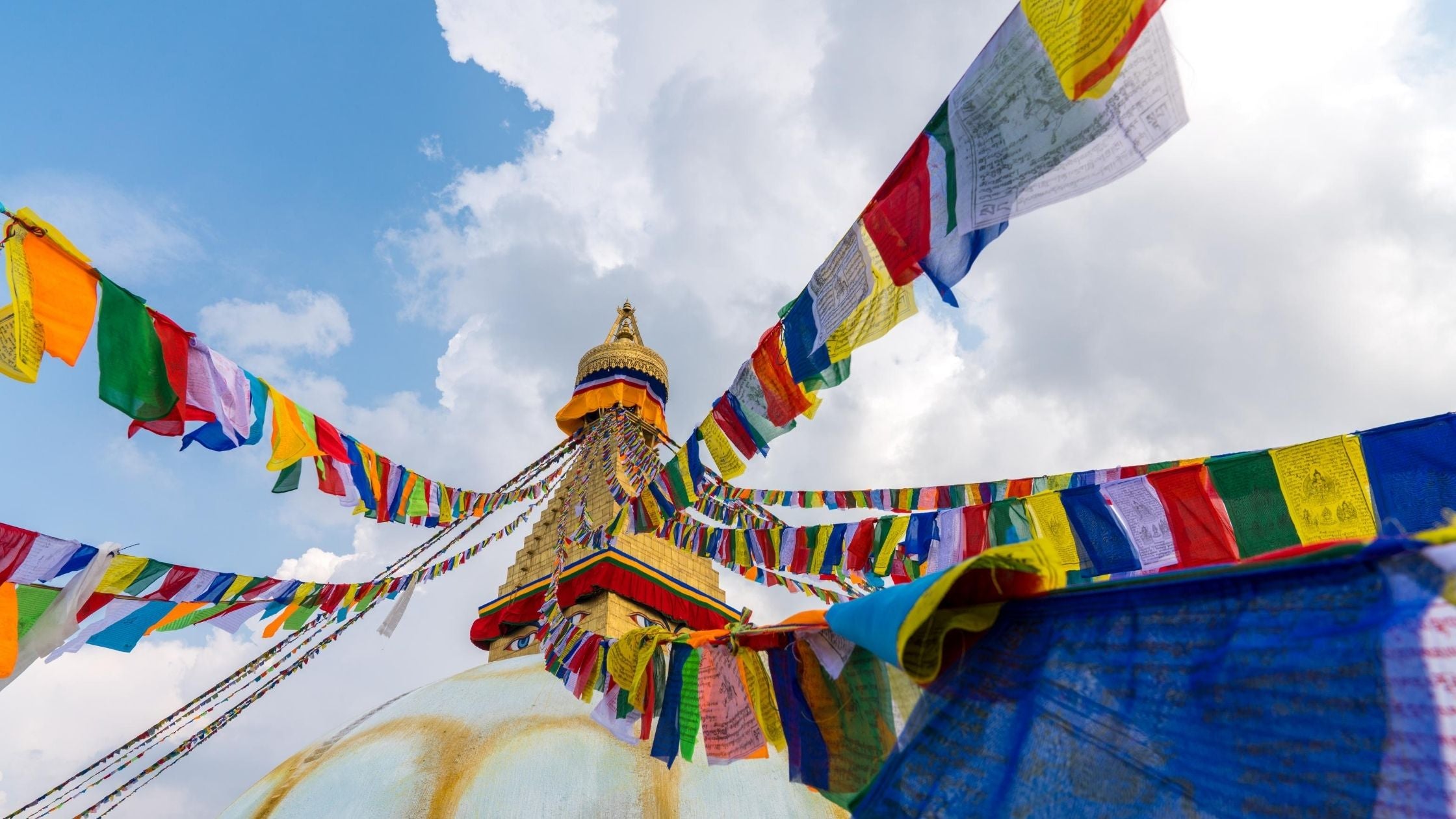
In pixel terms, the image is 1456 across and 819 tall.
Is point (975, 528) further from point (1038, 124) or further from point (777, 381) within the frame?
point (1038, 124)

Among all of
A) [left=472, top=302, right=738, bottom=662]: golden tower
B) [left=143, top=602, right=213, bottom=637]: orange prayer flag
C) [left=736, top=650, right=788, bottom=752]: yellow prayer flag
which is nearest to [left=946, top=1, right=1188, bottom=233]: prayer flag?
[left=736, top=650, right=788, bottom=752]: yellow prayer flag

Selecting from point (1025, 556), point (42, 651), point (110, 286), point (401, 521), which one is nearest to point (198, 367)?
point (110, 286)

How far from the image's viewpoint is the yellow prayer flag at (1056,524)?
4.69 m

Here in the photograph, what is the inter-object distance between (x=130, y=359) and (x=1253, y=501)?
6.24m

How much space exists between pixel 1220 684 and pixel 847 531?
484 centimetres

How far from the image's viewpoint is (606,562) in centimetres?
1064

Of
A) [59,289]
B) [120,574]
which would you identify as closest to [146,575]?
[120,574]

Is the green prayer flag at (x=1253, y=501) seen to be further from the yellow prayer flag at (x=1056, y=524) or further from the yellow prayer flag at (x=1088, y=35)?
the yellow prayer flag at (x=1088, y=35)

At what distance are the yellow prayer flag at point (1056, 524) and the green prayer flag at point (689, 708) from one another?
7.58 feet

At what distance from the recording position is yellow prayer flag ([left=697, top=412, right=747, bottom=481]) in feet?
16.5

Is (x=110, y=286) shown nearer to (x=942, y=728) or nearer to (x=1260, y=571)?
(x=942, y=728)

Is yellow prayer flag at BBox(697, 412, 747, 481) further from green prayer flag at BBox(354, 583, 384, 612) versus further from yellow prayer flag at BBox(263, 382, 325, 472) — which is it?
green prayer flag at BBox(354, 583, 384, 612)

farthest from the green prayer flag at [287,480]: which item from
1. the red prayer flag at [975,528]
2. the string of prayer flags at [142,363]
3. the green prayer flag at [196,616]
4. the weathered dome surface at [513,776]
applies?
the red prayer flag at [975,528]

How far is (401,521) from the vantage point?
24.4 ft
